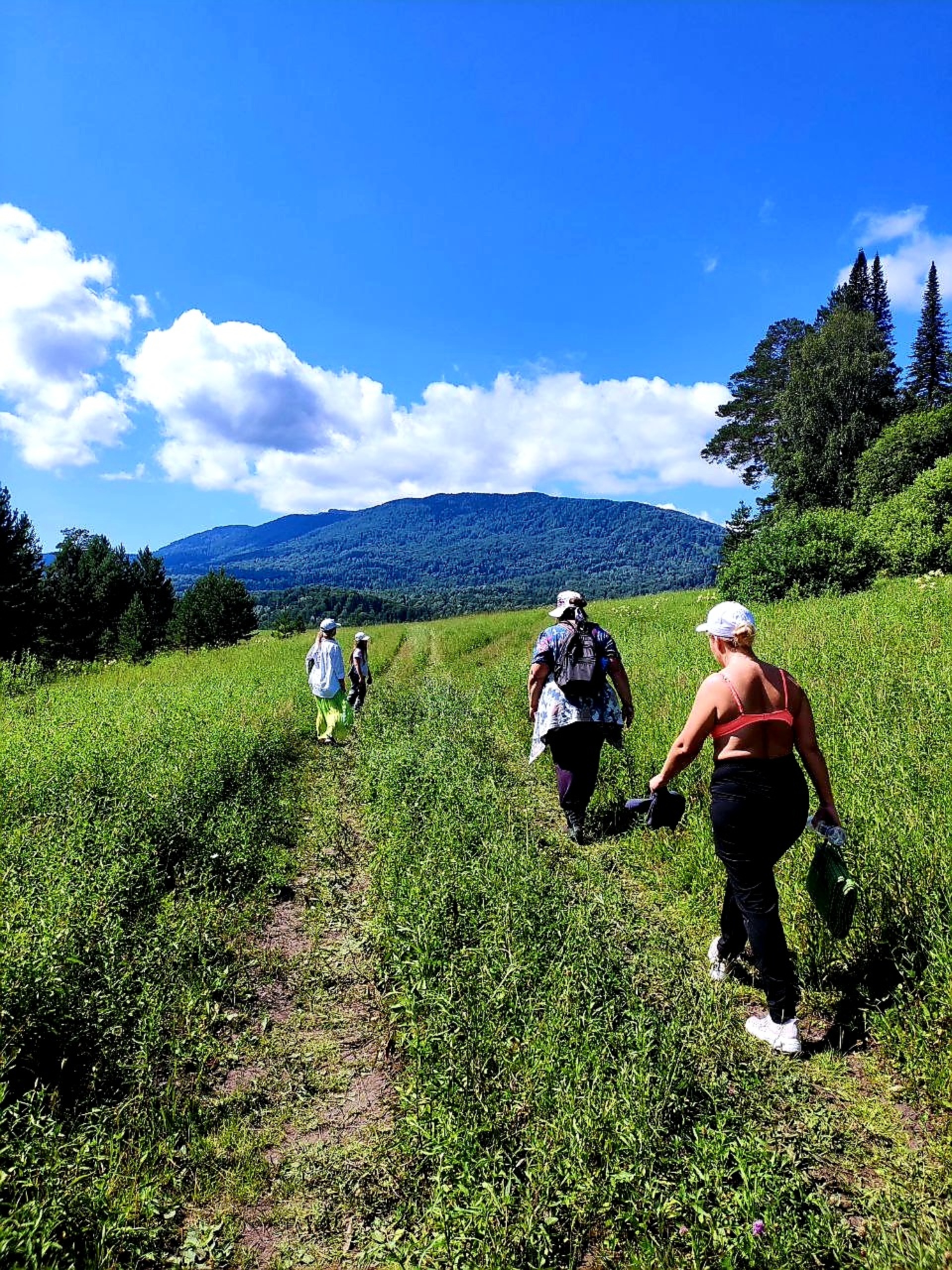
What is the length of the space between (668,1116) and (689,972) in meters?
1.23

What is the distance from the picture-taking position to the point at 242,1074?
319 centimetres

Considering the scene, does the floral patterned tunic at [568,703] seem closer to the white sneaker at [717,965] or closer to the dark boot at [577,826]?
the dark boot at [577,826]

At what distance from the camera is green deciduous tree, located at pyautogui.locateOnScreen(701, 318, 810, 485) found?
41.2 metres

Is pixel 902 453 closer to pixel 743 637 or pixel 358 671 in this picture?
pixel 358 671

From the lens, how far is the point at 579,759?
237 inches

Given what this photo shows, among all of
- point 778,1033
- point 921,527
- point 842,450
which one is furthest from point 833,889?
point 842,450

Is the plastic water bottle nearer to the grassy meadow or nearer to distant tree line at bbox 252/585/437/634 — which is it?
the grassy meadow

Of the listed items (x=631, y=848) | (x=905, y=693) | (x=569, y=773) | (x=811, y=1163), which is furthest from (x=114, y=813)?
(x=905, y=693)

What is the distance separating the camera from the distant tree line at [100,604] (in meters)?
26.3

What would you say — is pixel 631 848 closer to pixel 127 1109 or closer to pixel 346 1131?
pixel 346 1131

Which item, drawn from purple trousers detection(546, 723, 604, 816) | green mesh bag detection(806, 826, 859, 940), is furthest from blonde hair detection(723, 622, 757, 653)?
purple trousers detection(546, 723, 604, 816)

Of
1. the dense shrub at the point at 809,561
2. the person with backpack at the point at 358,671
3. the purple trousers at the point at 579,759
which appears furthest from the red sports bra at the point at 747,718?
the dense shrub at the point at 809,561

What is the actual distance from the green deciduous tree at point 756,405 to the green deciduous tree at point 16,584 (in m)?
42.3

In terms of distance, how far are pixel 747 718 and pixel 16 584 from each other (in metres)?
30.9
